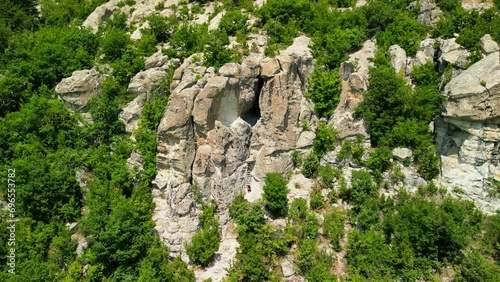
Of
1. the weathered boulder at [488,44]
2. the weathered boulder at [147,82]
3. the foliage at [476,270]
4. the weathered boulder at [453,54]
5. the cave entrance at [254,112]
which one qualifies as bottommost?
the foliage at [476,270]

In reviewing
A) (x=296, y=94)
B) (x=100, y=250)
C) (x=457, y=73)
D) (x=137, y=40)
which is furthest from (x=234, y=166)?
(x=457, y=73)

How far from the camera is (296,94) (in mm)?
25672

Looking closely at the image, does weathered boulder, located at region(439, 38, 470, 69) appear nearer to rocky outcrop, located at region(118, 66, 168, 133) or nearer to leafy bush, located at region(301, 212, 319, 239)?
leafy bush, located at region(301, 212, 319, 239)

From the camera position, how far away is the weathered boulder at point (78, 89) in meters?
26.7

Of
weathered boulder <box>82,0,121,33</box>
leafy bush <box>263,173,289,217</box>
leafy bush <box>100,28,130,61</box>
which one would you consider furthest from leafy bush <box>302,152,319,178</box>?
weathered boulder <box>82,0,121,33</box>

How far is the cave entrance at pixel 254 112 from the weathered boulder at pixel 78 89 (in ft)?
39.8

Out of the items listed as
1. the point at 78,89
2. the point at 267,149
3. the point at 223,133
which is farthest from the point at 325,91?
the point at 78,89

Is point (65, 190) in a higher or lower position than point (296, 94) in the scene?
lower

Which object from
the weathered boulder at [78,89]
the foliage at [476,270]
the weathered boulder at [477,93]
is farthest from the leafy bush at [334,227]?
the weathered boulder at [78,89]

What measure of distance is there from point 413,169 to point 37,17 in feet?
139

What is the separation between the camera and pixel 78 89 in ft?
87.2

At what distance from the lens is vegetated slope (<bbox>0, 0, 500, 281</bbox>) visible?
21047 millimetres

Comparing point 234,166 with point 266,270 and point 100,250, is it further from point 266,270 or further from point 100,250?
point 100,250

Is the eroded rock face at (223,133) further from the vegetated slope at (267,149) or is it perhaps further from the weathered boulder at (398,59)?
the weathered boulder at (398,59)
